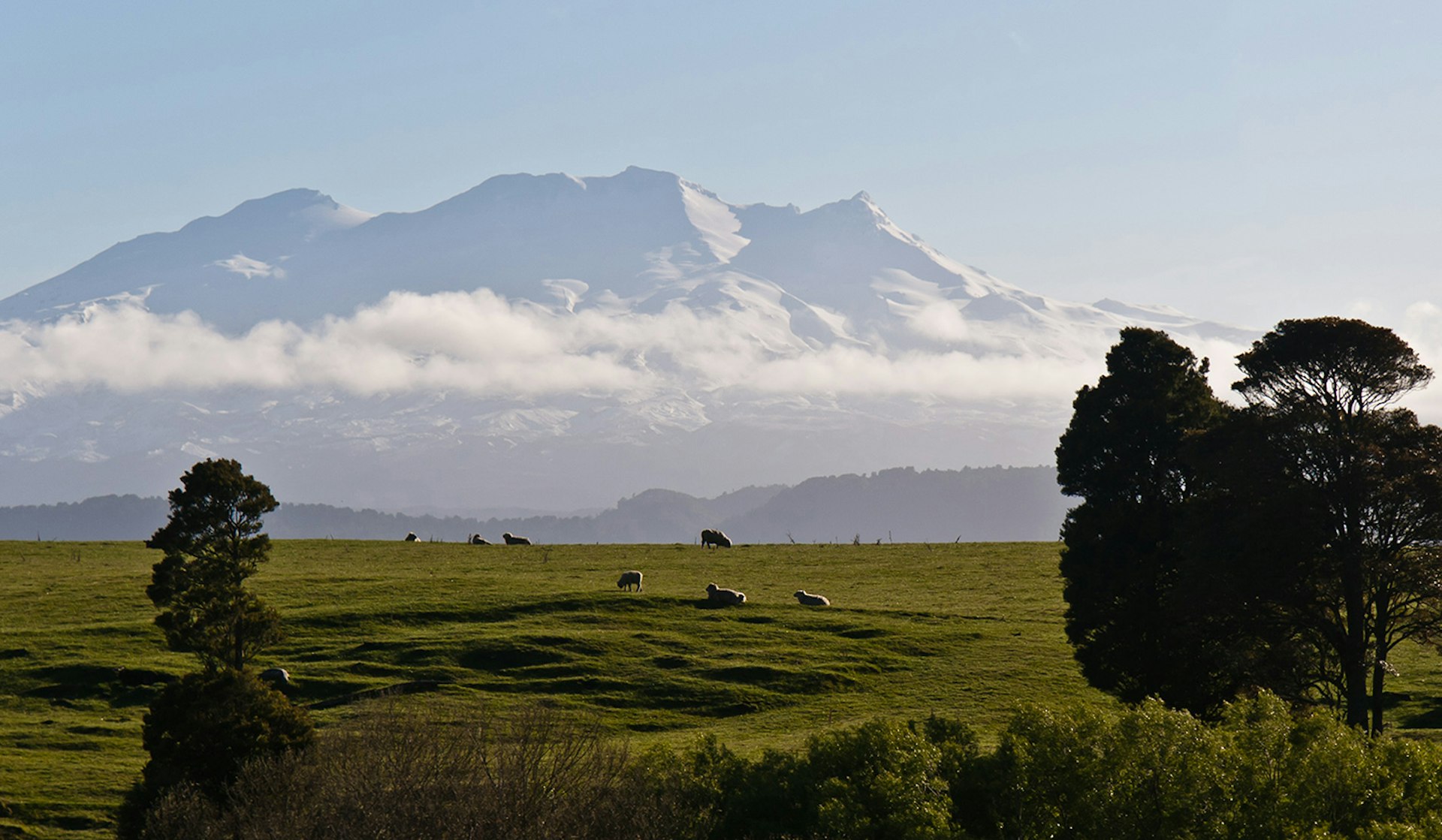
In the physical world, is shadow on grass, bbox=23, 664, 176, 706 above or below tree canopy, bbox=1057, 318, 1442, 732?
below

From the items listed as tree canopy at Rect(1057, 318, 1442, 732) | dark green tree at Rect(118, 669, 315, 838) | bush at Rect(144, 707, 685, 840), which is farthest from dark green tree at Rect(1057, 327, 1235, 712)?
dark green tree at Rect(118, 669, 315, 838)

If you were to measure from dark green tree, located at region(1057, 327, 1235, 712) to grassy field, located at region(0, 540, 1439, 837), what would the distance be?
3.49 meters

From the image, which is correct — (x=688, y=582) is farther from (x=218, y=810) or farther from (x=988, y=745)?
(x=218, y=810)

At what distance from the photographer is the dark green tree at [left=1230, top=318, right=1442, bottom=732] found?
1417 inches

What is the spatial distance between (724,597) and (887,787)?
1322 inches

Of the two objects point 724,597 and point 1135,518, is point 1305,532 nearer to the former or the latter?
point 1135,518

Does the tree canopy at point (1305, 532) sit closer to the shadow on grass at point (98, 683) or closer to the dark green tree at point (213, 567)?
the dark green tree at point (213, 567)

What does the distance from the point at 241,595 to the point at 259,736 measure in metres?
10.3

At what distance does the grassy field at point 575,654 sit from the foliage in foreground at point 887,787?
7828 millimetres

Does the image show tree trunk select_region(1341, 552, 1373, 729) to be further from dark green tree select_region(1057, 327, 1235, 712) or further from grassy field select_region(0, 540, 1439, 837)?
grassy field select_region(0, 540, 1439, 837)

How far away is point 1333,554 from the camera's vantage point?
3691cm

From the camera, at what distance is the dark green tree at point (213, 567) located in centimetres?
4284

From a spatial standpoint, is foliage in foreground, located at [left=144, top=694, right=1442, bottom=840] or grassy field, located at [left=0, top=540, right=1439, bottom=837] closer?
foliage in foreground, located at [left=144, top=694, right=1442, bottom=840]

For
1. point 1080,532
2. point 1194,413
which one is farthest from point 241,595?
point 1194,413
